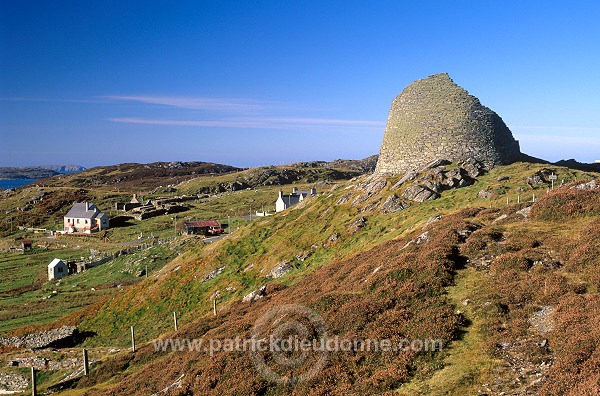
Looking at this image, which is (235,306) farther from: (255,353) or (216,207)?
(216,207)

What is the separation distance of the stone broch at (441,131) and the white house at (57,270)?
70173mm

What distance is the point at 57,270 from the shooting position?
3120 inches

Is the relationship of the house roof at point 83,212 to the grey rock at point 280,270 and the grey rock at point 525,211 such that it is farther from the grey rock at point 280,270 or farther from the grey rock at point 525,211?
the grey rock at point 525,211

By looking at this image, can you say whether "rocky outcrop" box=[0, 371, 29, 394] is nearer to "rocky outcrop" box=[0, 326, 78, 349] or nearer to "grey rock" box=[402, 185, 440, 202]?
"rocky outcrop" box=[0, 326, 78, 349]

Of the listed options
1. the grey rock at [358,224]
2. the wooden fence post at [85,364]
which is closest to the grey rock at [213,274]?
the wooden fence post at [85,364]

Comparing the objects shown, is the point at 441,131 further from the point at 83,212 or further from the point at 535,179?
the point at 83,212

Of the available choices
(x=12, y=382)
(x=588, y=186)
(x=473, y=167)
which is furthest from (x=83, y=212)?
(x=588, y=186)

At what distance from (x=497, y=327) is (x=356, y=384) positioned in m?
6.26

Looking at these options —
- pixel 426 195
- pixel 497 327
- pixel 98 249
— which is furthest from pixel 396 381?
pixel 98 249

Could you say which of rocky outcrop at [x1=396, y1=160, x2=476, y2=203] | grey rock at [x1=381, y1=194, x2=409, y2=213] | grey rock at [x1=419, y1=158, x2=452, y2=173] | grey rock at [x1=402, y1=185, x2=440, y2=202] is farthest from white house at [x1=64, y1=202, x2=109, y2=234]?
grey rock at [x1=402, y1=185, x2=440, y2=202]

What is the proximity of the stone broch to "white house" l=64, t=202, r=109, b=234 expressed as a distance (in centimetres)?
10799

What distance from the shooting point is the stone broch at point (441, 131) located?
49.7m

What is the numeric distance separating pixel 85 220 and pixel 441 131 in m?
122

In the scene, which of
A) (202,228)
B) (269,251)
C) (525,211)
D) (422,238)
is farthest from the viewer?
(202,228)
